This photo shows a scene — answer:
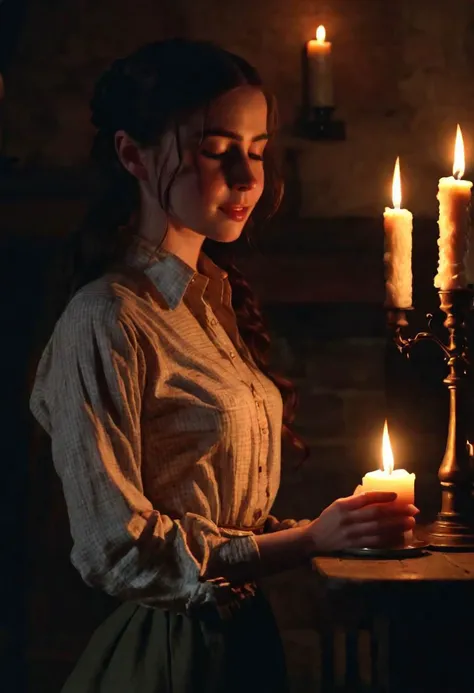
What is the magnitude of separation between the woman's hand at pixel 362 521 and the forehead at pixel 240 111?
2.07 feet

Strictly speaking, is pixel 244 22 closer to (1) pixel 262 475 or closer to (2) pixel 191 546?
(1) pixel 262 475

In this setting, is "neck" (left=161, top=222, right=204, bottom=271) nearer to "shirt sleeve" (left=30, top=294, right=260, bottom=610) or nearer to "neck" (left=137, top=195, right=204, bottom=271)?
"neck" (left=137, top=195, right=204, bottom=271)

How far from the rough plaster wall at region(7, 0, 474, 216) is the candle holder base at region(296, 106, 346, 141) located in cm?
2

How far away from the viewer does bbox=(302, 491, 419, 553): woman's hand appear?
162cm

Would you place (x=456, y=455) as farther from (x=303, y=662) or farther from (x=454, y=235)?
(x=303, y=662)

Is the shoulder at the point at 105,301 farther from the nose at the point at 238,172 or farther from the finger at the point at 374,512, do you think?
the finger at the point at 374,512

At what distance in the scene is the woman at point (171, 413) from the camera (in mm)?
1556

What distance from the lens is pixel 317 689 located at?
106 inches

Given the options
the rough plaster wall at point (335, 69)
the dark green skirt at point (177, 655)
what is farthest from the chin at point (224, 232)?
the rough plaster wall at point (335, 69)

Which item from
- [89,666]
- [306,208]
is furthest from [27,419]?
[89,666]

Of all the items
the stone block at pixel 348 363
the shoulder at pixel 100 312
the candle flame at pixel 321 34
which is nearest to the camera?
the shoulder at pixel 100 312

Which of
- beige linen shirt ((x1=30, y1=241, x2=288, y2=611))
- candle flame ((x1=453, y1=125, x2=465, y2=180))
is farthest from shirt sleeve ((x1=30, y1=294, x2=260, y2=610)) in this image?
candle flame ((x1=453, y1=125, x2=465, y2=180))

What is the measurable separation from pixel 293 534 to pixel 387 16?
1547mm

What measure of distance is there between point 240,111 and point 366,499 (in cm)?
66
